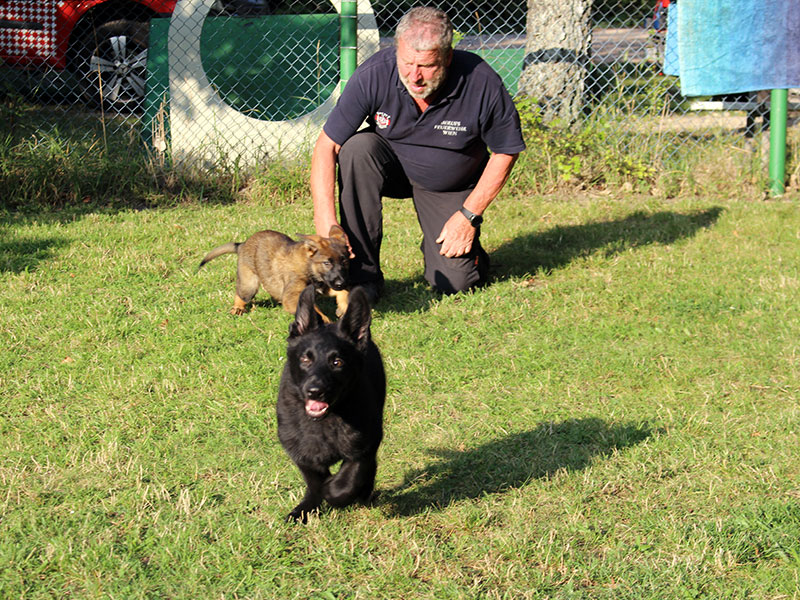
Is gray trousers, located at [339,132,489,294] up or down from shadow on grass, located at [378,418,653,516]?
up

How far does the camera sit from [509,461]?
3984 millimetres


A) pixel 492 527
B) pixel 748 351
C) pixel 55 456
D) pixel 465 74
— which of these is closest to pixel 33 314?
pixel 55 456

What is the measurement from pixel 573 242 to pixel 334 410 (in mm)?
4626

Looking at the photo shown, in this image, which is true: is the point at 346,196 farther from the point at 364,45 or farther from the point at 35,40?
the point at 35,40

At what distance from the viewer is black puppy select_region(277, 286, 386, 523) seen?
3.13 m

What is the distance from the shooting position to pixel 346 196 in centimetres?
594

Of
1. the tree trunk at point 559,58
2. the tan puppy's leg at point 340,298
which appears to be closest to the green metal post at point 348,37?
the tree trunk at point 559,58

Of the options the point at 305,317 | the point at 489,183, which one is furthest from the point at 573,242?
the point at 305,317

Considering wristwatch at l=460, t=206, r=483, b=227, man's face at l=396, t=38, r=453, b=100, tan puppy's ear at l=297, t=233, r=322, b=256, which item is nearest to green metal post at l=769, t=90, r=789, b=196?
wristwatch at l=460, t=206, r=483, b=227

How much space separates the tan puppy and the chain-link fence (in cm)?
293

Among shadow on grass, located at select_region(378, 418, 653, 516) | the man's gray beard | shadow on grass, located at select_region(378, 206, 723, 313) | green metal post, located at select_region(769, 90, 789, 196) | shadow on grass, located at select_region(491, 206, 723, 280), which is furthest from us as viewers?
green metal post, located at select_region(769, 90, 789, 196)

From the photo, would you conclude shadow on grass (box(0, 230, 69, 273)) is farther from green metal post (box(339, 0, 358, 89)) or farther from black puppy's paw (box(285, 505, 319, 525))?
black puppy's paw (box(285, 505, 319, 525))

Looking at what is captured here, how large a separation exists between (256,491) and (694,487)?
188 centimetres

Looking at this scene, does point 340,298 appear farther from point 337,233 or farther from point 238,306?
point 238,306
